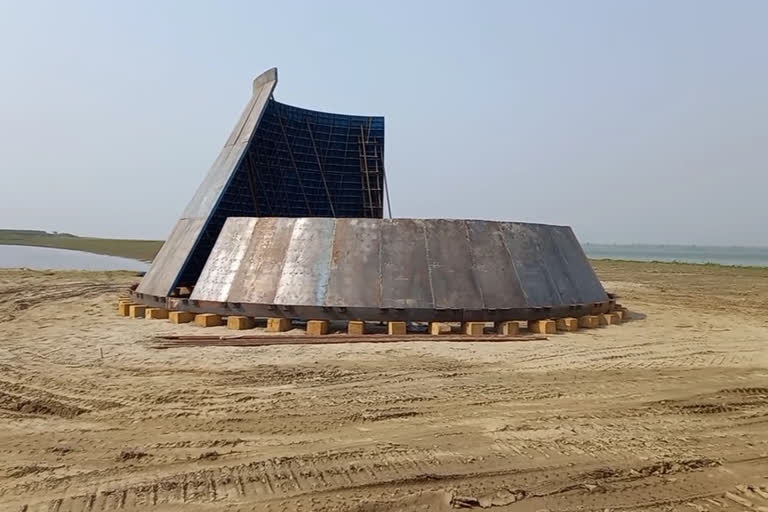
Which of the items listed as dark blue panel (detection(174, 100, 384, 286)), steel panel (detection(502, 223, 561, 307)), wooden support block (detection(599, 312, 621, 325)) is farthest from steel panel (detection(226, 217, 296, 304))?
wooden support block (detection(599, 312, 621, 325))

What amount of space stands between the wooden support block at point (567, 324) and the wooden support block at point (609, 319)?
1.20 metres

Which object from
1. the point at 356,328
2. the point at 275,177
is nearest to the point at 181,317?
the point at 356,328

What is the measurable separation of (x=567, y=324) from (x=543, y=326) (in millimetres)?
839

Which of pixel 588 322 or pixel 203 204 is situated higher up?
pixel 203 204

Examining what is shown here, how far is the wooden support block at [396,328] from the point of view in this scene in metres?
10.2

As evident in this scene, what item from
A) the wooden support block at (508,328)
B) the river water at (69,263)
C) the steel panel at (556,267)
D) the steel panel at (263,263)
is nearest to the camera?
the wooden support block at (508,328)

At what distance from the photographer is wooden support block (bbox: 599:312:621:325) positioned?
12.3m

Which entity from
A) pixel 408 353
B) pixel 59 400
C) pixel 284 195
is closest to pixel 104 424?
pixel 59 400

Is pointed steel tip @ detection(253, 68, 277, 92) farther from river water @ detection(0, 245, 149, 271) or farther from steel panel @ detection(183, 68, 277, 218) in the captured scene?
river water @ detection(0, 245, 149, 271)

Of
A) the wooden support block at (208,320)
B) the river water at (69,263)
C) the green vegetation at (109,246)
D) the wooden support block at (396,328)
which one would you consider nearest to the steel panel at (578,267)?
the wooden support block at (396,328)

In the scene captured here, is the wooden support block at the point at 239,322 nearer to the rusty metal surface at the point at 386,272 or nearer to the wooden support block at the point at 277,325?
the rusty metal surface at the point at 386,272

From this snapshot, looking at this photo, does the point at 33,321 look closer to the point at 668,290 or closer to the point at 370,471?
the point at 370,471

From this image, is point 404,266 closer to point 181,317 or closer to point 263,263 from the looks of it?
point 263,263

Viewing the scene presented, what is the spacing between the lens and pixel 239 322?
419 inches
